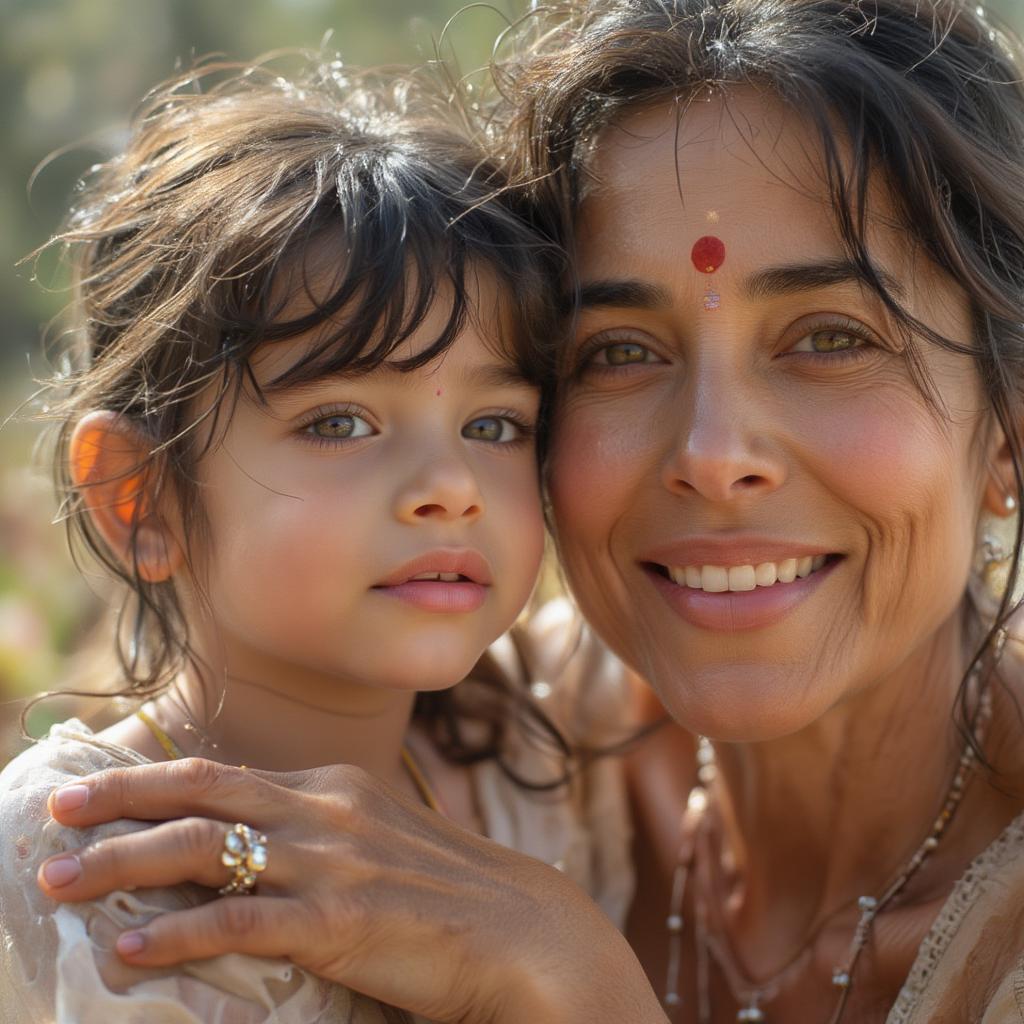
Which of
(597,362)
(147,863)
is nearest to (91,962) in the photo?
(147,863)

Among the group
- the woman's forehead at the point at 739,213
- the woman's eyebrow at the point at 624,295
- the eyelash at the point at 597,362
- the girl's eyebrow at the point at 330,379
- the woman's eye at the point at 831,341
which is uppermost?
the woman's forehead at the point at 739,213

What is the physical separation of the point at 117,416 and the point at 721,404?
0.99 meters

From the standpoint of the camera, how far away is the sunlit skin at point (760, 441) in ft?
6.81

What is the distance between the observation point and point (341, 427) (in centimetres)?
208

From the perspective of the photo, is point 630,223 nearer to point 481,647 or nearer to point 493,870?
point 481,647

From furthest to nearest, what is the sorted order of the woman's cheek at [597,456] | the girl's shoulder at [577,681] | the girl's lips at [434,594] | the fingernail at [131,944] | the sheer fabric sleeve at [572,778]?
the girl's shoulder at [577,681] → the sheer fabric sleeve at [572,778] → the woman's cheek at [597,456] → the girl's lips at [434,594] → the fingernail at [131,944]

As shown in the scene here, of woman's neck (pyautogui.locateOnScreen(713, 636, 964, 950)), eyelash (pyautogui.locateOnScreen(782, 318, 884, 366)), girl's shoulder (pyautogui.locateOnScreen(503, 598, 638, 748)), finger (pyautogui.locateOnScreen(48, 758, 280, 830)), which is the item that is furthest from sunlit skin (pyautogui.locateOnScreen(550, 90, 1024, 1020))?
finger (pyautogui.locateOnScreen(48, 758, 280, 830))

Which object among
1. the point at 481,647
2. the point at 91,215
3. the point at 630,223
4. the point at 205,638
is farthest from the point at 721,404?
the point at 91,215

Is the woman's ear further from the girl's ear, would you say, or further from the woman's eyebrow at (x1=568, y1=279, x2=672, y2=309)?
the girl's ear

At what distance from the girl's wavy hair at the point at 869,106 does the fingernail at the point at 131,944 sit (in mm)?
1307

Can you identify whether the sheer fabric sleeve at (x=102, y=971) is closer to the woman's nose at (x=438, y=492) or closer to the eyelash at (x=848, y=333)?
the woman's nose at (x=438, y=492)

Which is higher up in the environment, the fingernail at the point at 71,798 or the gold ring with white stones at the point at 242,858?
the fingernail at the point at 71,798

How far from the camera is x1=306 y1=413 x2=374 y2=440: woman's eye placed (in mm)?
2072

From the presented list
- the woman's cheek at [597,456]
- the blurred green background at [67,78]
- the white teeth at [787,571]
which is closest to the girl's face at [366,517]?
the woman's cheek at [597,456]
